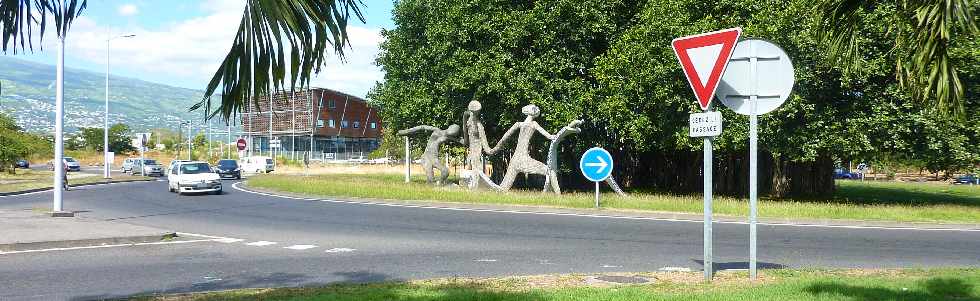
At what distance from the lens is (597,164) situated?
19.9 metres

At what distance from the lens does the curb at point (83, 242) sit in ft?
38.5

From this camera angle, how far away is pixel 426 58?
32250 mm

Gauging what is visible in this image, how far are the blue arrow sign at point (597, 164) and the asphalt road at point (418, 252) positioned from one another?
2.26 meters

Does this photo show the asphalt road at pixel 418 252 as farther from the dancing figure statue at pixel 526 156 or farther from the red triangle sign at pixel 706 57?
the dancing figure statue at pixel 526 156

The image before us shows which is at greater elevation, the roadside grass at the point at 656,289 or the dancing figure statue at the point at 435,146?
the dancing figure statue at the point at 435,146

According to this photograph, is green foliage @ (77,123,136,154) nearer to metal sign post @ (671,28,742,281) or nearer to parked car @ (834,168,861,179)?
parked car @ (834,168,861,179)

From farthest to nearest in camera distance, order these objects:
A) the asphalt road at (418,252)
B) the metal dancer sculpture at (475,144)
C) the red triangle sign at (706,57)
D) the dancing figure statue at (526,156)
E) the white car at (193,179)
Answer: the white car at (193,179) < the metal dancer sculpture at (475,144) < the dancing figure statue at (526,156) < the asphalt road at (418,252) < the red triangle sign at (706,57)

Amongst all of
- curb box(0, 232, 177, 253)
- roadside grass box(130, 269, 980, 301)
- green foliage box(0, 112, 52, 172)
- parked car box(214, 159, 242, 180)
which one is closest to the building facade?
parked car box(214, 159, 242, 180)

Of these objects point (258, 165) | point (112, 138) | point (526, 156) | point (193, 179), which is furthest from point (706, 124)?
point (112, 138)

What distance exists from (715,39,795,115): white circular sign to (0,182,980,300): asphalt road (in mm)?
2490

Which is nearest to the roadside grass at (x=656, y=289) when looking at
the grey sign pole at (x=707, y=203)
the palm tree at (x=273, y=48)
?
the grey sign pole at (x=707, y=203)

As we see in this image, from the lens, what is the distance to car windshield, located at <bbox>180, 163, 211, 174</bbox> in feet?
100

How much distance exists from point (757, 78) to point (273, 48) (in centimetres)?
615

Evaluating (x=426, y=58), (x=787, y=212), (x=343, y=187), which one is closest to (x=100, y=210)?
(x=343, y=187)
